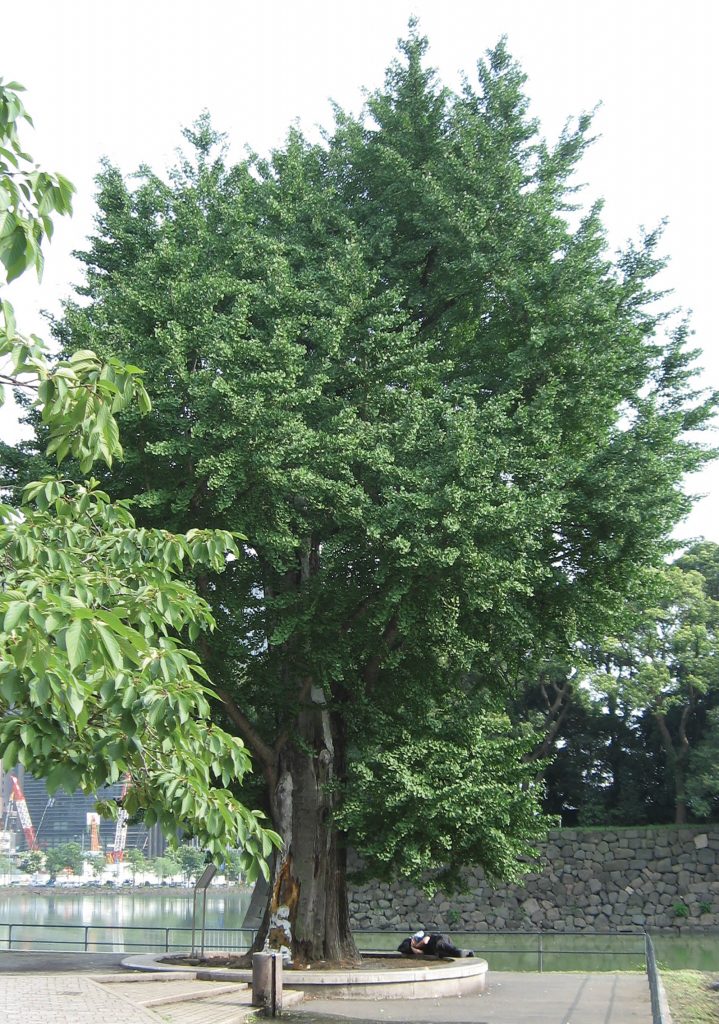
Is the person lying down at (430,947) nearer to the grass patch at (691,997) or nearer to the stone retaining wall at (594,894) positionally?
the grass patch at (691,997)

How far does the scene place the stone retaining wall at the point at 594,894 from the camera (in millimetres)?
34906

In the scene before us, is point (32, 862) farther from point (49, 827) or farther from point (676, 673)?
point (676, 673)

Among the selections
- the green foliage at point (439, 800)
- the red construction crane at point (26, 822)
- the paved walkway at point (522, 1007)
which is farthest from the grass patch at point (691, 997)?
the red construction crane at point (26, 822)

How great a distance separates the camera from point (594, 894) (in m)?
35.8

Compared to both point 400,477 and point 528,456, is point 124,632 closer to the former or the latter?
point 400,477

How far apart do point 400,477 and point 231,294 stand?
3.96m

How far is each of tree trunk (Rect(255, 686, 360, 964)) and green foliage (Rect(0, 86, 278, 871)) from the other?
35.6 ft

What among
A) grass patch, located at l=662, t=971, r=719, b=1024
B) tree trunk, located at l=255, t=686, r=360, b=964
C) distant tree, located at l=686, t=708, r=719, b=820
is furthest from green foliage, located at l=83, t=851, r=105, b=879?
grass patch, located at l=662, t=971, r=719, b=1024

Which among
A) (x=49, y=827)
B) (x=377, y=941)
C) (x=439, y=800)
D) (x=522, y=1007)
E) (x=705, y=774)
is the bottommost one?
(x=377, y=941)

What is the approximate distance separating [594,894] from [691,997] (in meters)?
23.1

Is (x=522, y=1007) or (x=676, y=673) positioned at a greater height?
(x=676, y=673)

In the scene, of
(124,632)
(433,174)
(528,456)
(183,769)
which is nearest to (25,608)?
(124,632)

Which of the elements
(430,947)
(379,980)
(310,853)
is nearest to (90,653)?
(379,980)

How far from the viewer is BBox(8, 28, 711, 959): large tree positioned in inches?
577
